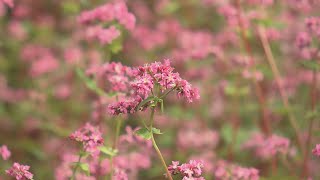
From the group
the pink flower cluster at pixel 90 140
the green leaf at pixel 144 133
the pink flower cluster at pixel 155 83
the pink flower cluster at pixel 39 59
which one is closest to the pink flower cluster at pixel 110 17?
the pink flower cluster at pixel 90 140

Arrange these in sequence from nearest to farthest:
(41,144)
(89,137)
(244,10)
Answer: (89,137), (244,10), (41,144)

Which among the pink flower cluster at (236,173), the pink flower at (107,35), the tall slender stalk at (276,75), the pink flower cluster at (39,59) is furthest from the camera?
the pink flower cluster at (39,59)

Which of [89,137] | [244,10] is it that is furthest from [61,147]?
[89,137]

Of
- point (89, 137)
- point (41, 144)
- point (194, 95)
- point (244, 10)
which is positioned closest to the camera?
point (194, 95)

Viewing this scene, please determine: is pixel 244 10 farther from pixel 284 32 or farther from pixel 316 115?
pixel 316 115

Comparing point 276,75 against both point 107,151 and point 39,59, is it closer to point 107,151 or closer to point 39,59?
point 107,151

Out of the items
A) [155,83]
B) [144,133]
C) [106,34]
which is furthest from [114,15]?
[144,133]

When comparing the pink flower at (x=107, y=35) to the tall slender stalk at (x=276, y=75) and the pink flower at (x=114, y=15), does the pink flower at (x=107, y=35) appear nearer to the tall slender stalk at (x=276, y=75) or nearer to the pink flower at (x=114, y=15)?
the pink flower at (x=114, y=15)

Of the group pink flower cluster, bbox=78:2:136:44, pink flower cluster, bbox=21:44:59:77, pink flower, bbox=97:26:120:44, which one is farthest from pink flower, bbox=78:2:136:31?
pink flower cluster, bbox=21:44:59:77
